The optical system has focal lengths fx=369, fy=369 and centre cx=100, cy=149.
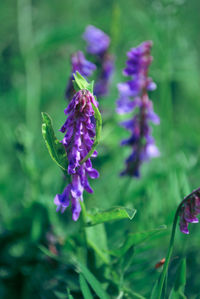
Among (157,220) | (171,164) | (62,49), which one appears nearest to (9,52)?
(62,49)

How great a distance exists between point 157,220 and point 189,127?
93cm

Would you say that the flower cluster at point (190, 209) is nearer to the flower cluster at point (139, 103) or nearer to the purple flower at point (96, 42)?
the flower cluster at point (139, 103)

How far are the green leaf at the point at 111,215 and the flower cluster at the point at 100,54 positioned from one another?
1.00 metres

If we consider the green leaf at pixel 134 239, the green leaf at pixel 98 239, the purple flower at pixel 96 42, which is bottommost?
the green leaf at pixel 98 239

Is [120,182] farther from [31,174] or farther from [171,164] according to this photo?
[31,174]

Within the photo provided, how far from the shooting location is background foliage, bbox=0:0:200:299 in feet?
4.36

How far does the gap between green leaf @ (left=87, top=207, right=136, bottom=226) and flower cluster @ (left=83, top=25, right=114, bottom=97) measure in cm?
100

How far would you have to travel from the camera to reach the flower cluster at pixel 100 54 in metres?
1.93

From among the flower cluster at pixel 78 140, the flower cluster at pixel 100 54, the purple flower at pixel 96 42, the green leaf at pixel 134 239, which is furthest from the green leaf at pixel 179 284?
the purple flower at pixel 96 42

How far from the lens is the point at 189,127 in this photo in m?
2.26

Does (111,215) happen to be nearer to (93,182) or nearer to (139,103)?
(139,103)

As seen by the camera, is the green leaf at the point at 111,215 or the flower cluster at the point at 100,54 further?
the flower cluster at the point at 100,54

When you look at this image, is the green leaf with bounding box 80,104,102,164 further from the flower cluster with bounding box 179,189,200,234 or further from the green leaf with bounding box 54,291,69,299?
the green leaf with bounding box 54,291,69,299

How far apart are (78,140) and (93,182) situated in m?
1.19
